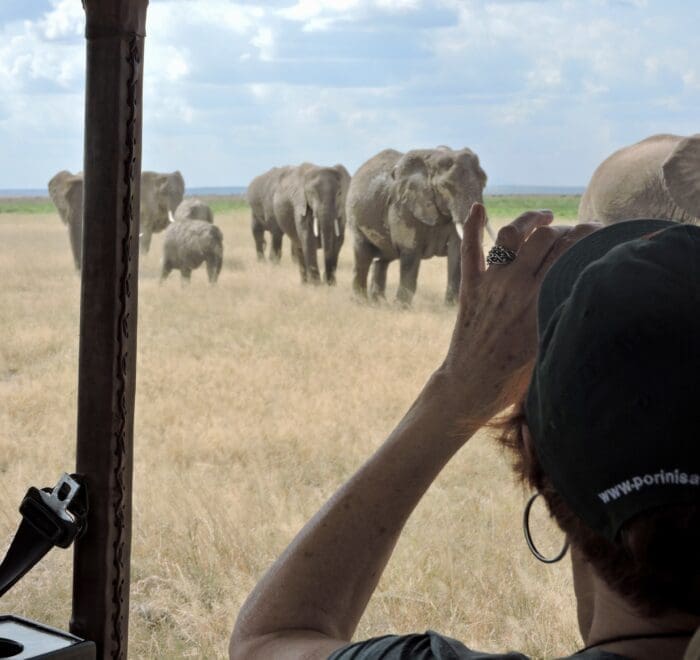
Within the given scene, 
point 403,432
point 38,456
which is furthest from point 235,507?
point 403,432

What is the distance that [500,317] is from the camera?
23.5 inches

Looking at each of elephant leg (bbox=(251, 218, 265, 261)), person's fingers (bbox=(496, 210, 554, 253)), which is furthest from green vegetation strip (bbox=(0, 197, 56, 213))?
person's fingers (bbox=(496, 210, 554, 253))

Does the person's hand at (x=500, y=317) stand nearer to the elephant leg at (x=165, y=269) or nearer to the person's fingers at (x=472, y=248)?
the person's fingers at (x=472, y=248)

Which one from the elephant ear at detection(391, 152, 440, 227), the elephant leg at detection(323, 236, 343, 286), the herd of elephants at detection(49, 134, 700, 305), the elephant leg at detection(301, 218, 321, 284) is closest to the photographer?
the herd of elephants at detection(49, 134, 700, 305)

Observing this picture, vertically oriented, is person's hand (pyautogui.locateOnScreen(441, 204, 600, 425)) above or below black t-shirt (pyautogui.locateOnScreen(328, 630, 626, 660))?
above

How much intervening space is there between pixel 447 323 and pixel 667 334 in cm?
533

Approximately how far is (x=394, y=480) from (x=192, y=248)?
7.23m

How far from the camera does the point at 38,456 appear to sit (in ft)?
9.52

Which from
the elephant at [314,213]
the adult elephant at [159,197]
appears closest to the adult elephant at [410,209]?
the elephant at [314,213]

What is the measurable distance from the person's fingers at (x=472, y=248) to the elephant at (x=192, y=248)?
7.04 m

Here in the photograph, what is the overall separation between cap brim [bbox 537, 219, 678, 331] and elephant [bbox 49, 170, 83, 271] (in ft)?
30.0

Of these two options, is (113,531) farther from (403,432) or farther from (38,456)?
(38,456)

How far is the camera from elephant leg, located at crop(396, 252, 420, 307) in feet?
23.0

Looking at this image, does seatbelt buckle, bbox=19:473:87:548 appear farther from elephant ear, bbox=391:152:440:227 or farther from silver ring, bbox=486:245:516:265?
elephant ear, bbox=391:152:440:227
